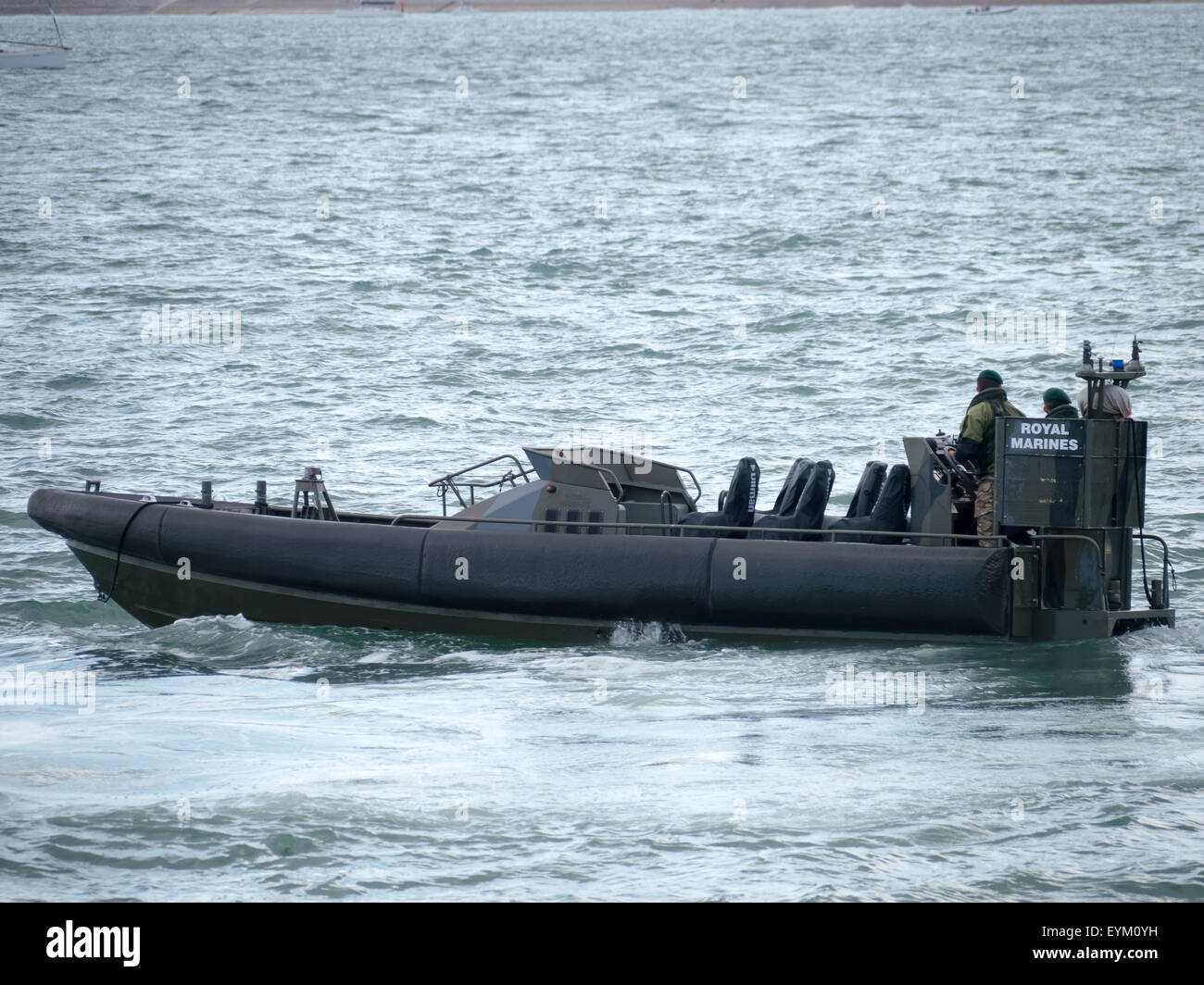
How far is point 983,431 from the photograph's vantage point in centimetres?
1159

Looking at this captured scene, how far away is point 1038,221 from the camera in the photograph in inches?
1378

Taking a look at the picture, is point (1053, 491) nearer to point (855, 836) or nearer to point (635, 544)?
point (635, 544)

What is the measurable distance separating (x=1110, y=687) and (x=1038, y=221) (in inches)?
1039

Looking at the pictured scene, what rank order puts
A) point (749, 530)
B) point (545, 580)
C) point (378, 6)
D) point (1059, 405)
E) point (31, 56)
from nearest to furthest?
1. point (1059, 405)
2. point (749, 530)
3. point (545, 580)
4. point (31, 56)
5. point (378, 6)

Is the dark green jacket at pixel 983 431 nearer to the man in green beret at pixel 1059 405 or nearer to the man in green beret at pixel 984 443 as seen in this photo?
the man in green beret at pixel 984 443

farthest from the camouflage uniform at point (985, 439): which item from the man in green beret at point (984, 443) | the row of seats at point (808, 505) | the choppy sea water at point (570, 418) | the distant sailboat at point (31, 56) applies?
the distant sailboat at point (31, 56)

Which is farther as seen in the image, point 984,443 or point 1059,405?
point 984,443

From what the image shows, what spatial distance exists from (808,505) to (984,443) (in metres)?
1.46

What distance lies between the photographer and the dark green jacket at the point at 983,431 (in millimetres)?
11570

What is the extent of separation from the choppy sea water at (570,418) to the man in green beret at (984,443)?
111 cm

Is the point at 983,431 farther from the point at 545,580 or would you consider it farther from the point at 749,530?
the point at 545,580

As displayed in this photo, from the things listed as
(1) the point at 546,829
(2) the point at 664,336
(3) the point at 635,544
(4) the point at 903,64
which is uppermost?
(4) the point at 903,64

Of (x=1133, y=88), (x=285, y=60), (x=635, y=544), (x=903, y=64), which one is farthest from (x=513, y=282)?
(x=285, y=60)

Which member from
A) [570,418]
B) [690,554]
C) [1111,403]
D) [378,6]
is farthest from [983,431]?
[378,6]
